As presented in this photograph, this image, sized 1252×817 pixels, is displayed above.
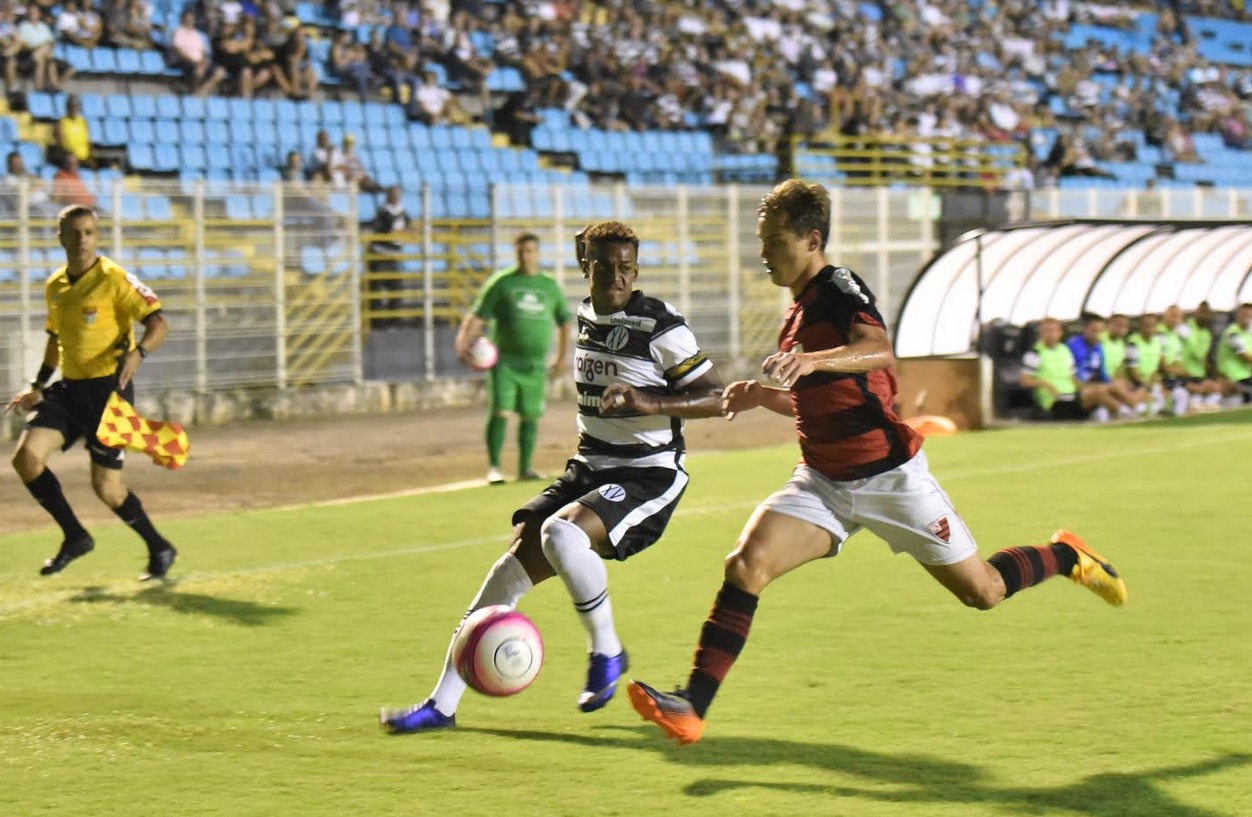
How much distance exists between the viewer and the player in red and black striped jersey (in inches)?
235

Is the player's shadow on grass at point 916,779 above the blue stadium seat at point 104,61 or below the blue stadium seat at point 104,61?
below

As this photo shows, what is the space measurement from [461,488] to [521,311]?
4.85ft

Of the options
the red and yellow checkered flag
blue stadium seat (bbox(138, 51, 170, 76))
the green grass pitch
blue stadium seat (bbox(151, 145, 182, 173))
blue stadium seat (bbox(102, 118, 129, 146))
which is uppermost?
blue stadium seat (bbox(138, 51, 170, 76))

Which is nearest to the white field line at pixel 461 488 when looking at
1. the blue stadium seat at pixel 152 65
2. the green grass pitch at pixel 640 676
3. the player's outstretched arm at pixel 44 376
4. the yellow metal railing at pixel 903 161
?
the green grass pitch at pixel 640 676

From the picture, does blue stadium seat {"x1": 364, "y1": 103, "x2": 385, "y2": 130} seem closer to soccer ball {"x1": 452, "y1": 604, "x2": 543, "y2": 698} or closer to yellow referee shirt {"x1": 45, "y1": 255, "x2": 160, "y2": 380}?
yellow referee shirt {"x1": 45, "y1": 255, "x2": 160, "y2": 380}

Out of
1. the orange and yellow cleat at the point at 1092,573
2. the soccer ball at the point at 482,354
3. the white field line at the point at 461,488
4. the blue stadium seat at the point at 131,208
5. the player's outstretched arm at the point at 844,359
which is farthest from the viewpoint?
the blue stadium seat at the point at 131,208

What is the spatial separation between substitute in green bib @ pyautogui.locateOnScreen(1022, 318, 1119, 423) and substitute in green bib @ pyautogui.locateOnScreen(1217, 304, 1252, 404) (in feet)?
7.87

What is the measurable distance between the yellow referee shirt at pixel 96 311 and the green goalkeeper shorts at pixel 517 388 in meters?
4.92

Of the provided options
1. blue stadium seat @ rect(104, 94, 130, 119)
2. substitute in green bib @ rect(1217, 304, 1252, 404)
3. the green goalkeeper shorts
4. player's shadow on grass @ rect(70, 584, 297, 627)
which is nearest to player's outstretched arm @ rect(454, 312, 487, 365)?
the green goalkeeper shorts

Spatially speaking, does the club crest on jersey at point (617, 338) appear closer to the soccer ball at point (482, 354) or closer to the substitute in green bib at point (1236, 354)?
the soccer ball at point (482, 354)

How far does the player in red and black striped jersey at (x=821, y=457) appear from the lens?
235 inches

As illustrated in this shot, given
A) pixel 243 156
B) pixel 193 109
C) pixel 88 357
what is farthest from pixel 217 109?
pixel 88 357

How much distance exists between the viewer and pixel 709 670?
19.5ft

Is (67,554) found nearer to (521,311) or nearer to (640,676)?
(640,676)
